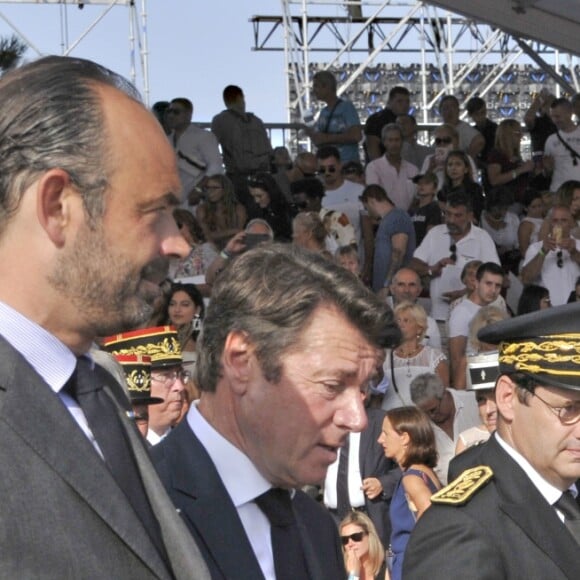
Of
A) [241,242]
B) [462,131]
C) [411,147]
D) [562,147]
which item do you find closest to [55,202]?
[241,242]

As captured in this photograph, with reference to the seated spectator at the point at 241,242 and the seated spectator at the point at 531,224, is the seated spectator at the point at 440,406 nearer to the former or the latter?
the seated spectator at the point at 241,242

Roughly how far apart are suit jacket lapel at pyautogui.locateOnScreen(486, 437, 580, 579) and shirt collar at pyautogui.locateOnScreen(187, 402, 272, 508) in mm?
767

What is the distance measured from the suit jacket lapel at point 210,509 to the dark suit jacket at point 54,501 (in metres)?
0.75

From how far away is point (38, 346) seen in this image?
5.61 ft

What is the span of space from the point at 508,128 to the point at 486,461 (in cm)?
1154

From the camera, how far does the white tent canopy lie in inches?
433

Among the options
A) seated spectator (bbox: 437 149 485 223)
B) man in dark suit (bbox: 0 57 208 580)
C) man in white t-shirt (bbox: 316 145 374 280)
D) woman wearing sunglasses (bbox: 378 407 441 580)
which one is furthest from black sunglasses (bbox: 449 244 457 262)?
man in dark suit (bbox: 0 57 208 580)

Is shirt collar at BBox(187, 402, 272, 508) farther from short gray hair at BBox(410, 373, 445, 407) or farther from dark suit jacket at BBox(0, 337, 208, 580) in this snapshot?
short gray hair at BBox(410, 373, 445, 407)

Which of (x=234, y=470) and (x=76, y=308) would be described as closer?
(x=76, y=308)

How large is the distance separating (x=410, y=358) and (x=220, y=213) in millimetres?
2521

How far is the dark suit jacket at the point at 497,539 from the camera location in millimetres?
3006

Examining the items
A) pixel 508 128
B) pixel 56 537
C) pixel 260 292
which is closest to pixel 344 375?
pixel 260 292

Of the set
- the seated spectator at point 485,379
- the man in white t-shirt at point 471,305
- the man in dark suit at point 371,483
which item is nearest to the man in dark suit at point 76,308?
the seated spectator at point 485,379

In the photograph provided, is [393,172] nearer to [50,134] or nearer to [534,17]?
[534,17]
